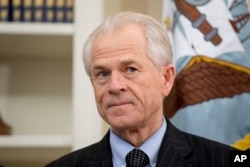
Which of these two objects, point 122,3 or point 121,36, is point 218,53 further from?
point 122,3

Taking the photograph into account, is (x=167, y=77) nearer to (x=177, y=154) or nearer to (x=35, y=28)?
(x=177, y=154)

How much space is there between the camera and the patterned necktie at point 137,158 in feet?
4.16

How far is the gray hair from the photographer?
1303 mm

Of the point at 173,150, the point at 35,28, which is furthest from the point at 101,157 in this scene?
the point at 35,28

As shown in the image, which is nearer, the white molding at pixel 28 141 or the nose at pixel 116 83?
the nose at pixel 116 83

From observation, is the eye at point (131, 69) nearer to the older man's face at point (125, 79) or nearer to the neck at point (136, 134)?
the older man's face at point (125, 79)

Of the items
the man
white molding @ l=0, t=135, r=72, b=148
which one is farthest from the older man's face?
white molding @ l=0, t=135, r=72, b=148

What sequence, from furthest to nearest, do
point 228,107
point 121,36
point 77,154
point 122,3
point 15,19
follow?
point 122,3 < point 15,19 < point 228,107 < point 77,154 < point 121,36

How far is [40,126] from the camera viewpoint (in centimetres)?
220

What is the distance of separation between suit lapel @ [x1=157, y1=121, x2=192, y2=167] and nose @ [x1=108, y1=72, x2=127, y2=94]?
0.19 meters

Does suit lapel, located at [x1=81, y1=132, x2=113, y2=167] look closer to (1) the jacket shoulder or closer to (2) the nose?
(1) the jacket shoulder

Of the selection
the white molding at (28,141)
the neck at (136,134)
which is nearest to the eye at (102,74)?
the neck at (136,134)

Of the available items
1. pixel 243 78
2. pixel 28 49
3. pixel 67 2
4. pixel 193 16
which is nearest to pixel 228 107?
pixel 243 78

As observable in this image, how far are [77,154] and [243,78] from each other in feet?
1.99
